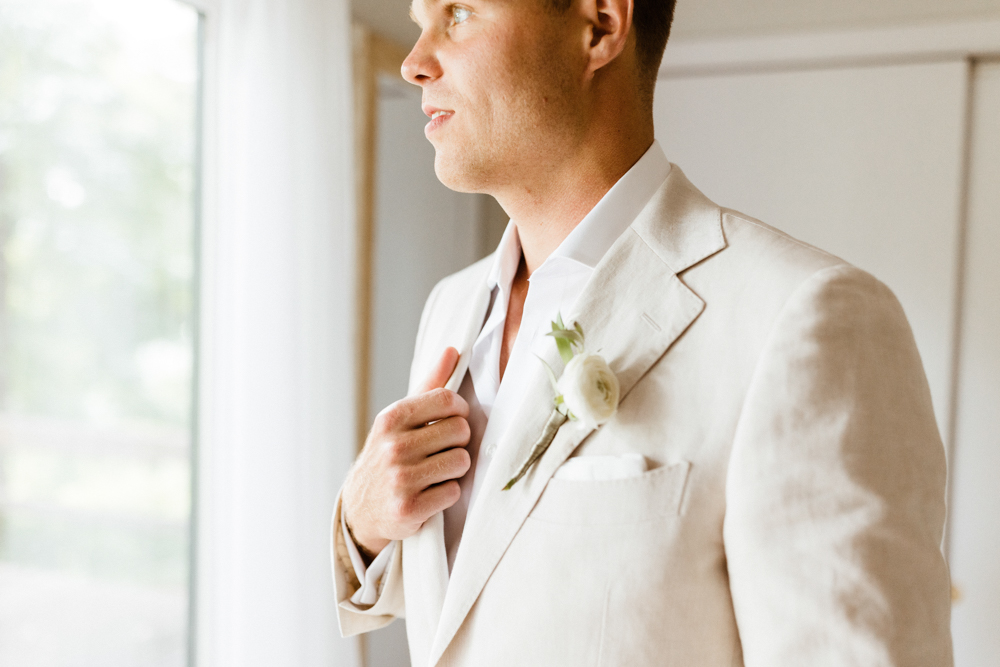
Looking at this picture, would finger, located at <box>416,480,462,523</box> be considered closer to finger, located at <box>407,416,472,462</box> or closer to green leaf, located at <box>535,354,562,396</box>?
finger, located at <box>407,416,472,462</box>

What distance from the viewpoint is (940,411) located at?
2.55 meters

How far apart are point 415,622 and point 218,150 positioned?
5.10 ft

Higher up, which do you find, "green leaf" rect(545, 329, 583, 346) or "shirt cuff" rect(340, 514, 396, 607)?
"green leaf" rect(545, 329, 583, 346)

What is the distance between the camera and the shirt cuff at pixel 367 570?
109 cm

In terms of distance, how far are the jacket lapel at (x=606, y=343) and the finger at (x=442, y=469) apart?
0.23ft

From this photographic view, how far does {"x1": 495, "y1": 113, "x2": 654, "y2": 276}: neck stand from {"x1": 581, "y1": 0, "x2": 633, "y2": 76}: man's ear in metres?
0.08

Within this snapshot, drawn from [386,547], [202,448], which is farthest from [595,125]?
[202,448]

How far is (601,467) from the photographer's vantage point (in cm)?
78

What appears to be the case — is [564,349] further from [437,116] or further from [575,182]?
[437,116]

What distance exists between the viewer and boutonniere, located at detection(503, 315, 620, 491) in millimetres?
758

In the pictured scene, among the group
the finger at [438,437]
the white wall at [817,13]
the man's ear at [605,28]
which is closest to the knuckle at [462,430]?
the finger at [438,437]

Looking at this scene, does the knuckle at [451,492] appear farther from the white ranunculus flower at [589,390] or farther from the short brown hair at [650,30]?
the short brown hair at [650,30]

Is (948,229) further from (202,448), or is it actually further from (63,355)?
(63,355)

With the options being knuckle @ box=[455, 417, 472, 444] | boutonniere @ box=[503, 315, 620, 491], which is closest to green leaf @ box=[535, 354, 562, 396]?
boutonniere @ box=[503, 315, 620, 491]
